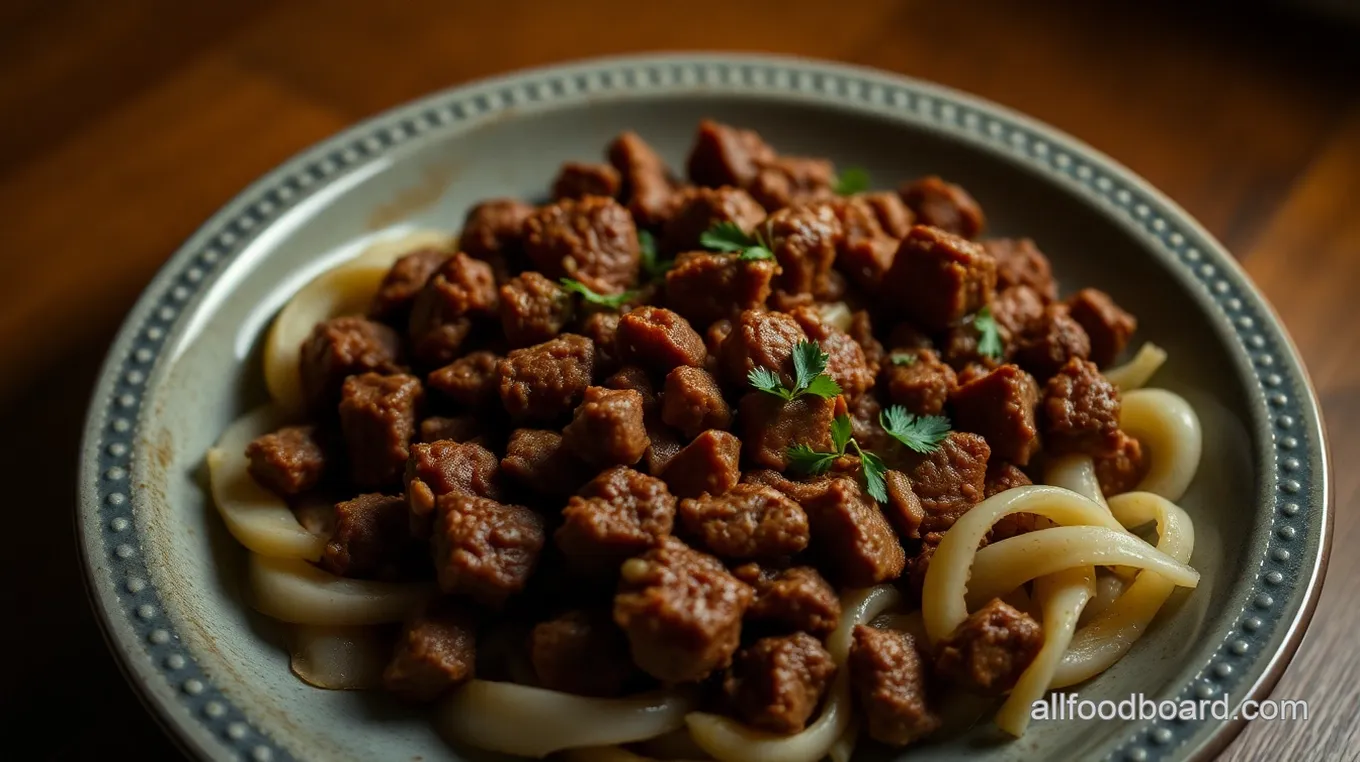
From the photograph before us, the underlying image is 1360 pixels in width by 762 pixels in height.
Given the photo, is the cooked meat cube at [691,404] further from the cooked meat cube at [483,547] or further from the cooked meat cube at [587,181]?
the cooked meat cube at [587,181]

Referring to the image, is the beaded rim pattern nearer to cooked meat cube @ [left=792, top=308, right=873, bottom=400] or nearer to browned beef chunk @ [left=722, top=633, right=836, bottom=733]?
browned beef chunk @ [left=722, top=633, right=836, bottom=733]

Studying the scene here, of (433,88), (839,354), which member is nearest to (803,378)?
(839,354)

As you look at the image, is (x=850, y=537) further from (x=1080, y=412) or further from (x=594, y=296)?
(x=594, y=296)

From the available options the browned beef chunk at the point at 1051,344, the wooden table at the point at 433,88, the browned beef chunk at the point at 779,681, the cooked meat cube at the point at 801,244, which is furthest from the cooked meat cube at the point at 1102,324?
the browned beef chunk at the point at 779,681

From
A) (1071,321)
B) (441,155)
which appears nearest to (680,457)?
(1071,321)

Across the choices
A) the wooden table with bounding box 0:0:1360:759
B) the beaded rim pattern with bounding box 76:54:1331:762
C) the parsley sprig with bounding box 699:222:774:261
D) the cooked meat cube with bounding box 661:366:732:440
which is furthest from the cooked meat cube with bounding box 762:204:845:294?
the wooden table with bounding box 0:0:1360:759
